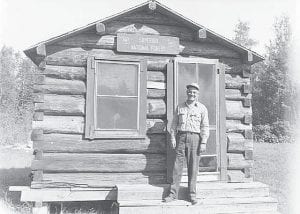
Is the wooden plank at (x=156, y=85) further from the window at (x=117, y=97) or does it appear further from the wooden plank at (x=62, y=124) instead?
the wooden plank at (x=62, y=124)

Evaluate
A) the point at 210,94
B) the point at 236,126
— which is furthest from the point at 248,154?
the point at 210,94

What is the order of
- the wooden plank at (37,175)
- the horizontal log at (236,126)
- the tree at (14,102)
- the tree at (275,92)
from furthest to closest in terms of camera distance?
the tree at (275,92) → the tree at (14,102) → the horizontal log at (236,126) → the wooden plank at (37,175)

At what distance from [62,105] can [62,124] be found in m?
0.38

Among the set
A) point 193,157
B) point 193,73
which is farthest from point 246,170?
point 193,73

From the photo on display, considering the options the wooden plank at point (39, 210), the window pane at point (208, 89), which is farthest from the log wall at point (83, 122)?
the wooden plank at point (39, 210)

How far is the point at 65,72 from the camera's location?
7.18 metres

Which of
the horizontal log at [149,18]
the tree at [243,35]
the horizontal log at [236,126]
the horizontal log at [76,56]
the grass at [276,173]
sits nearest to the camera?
the horizontal log at [76,56]

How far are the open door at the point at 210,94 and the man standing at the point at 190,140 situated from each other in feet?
2.69

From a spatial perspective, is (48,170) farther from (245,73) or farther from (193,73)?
(245,73)

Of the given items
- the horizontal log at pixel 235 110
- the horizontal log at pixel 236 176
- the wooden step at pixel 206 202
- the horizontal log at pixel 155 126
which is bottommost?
the wooden step at pixel 206 202

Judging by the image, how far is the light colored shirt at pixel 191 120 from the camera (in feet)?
21.9

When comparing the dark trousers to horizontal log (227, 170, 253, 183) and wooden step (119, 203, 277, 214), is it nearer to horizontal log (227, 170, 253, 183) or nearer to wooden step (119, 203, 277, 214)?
wooden step (119, 203, 277, 214)

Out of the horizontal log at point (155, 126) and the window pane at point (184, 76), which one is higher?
the window pane at point (184, 76)

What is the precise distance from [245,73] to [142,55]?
2.34 metres
